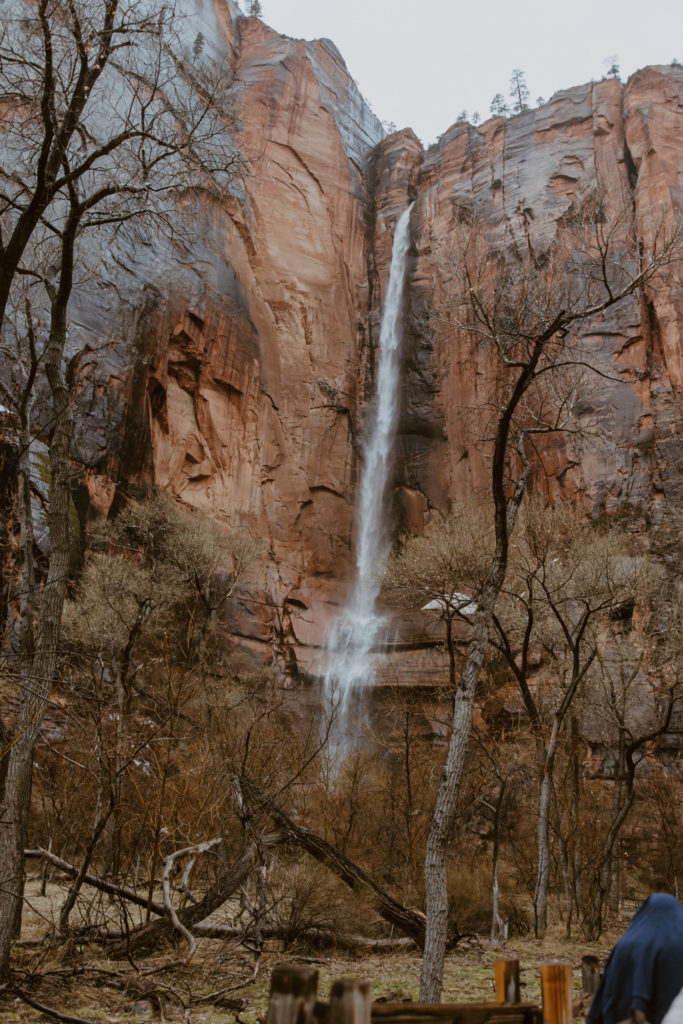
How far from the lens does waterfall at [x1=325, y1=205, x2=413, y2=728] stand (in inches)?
1270

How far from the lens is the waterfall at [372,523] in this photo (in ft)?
106

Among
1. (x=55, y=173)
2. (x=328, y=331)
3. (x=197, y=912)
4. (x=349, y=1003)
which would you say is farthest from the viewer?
(x=328, y=331)

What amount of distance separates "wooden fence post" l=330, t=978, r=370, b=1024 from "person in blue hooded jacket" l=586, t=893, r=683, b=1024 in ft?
4.04

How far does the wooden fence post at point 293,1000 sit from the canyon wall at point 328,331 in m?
24.4

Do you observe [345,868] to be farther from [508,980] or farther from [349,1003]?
[349,1003]

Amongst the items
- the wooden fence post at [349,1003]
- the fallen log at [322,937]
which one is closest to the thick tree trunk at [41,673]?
the fallen log at [322,937]

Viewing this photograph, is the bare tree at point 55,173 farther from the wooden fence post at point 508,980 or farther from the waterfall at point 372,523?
the waterfall at point 372,523

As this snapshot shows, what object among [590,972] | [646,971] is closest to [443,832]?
[590,972]

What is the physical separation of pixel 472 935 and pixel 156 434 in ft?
81.6

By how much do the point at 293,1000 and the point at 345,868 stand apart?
6.79m

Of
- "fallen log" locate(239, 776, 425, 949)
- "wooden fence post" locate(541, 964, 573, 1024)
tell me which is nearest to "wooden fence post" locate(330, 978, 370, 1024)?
"wooden fence post" locate(541, 964, 573, 1024)

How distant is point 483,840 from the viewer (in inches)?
852

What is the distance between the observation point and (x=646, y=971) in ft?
10.8

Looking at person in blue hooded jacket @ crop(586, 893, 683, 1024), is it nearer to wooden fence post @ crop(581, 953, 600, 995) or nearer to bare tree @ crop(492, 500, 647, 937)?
wooden fence post @ crop(581, 953, 600, 995)
